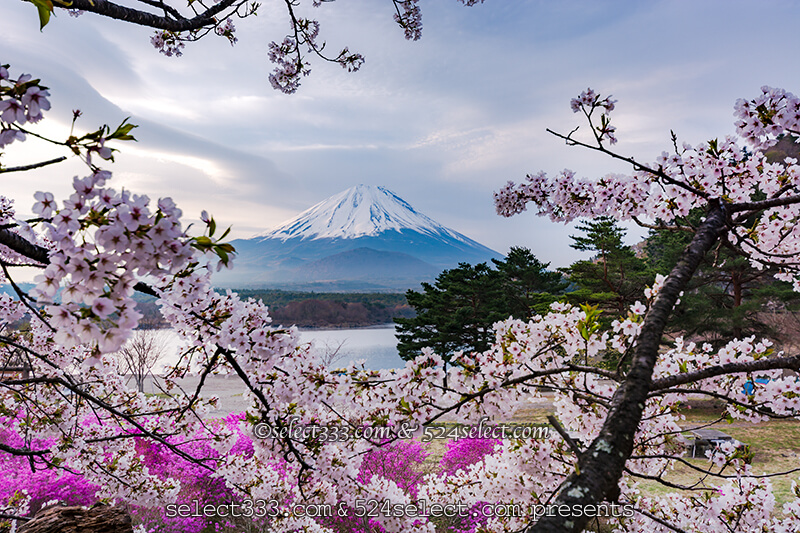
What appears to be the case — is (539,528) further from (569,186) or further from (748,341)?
(569,186)

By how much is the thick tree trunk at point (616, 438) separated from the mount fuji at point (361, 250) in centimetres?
12604

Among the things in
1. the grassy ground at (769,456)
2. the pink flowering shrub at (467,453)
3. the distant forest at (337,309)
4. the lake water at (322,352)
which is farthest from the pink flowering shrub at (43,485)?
the distant forest at (337,309)

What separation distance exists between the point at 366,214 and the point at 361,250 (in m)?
15.5

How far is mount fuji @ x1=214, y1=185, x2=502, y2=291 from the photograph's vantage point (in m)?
145

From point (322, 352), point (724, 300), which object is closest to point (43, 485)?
point (322, 352)

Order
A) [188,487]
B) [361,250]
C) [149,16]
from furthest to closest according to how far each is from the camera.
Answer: [361,250]
[188,487]
[149,16]

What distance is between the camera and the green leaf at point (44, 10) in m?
0.85

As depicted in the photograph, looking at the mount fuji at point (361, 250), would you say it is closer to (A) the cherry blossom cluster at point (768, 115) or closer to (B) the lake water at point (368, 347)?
(B) the lake water at point (368, 347)

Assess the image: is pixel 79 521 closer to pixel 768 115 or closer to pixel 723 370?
pixel 723 370

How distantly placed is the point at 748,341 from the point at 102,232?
3096 millimetres

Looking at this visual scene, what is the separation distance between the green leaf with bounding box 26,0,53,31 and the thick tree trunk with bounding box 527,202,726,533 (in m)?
1.60

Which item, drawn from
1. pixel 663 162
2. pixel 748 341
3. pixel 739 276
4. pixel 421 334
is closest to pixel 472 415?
pixel 748 341

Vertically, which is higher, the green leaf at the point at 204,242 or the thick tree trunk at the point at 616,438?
the green leaf at the point at 204,242

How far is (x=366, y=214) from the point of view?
17325 centimetres
